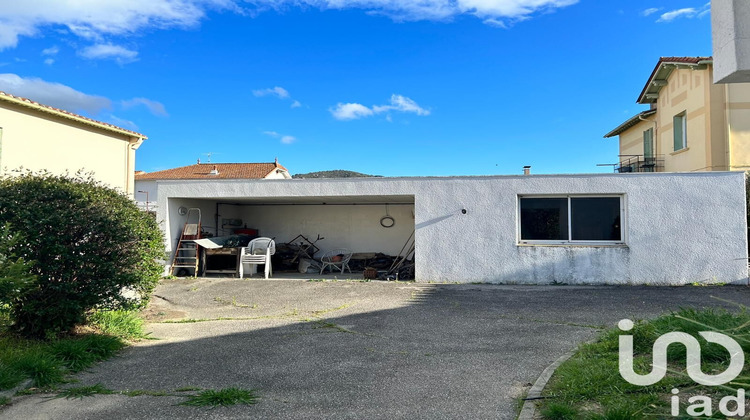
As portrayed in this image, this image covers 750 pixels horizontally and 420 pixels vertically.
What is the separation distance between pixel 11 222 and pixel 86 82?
1026cm

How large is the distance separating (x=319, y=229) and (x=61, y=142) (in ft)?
30.1

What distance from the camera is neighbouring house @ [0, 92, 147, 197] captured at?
1345 cm

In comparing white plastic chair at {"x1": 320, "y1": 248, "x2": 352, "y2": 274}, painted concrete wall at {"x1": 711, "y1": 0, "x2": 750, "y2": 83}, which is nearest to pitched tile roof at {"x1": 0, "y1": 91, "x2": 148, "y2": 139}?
white plastic chair at {"x1": 320, "y1": 248, "x2": 352, "y2": 274}

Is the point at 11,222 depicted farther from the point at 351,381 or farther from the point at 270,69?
the point at 270,69

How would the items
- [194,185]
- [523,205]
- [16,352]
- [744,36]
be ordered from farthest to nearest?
[194,185] < [523,205] < [16,352] < [744,36]

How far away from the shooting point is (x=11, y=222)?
5.20 m

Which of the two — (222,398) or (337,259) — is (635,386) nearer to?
(222,398)

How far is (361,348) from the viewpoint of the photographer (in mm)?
5695

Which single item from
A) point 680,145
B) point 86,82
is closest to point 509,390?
point 86,82

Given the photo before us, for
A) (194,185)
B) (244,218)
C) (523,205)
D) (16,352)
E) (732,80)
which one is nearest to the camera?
(732,80)

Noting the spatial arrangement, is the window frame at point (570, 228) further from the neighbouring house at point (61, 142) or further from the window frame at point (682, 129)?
the neighbouring house at point (61, 142)

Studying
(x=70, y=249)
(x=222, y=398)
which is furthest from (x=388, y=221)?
(x=222, y=398)

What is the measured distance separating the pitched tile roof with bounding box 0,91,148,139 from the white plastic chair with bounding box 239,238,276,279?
26.4 feet

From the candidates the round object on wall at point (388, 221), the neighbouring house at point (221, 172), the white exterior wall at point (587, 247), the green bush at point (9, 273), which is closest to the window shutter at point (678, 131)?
the white exterior wall at point (587, 247)
